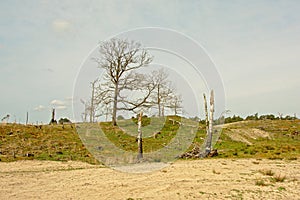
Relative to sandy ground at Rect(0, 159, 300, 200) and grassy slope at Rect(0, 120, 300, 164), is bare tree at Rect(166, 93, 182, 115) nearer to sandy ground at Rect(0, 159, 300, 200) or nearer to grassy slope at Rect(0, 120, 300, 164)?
grassy slope at Rect(0, 120, 300, 164)

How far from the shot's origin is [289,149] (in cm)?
2584

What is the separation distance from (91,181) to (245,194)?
5623mm

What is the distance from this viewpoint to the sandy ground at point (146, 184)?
9773 mm

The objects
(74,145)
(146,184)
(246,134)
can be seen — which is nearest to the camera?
(146,184)

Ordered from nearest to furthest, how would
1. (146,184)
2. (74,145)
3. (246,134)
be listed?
(146,184) < (74,145) < (246,134)

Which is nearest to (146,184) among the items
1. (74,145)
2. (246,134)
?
(74,145)

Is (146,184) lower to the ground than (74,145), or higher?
lower

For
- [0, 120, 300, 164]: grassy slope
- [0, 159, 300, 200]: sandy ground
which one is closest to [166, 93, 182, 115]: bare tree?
[0, 120, 300, 164]: grassy slope

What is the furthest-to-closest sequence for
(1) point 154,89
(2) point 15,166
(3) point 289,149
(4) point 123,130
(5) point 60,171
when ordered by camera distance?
(1) point 154,89 → (4) point 123,130 → (3) point 289,149 → (2) point 15,166 → (5) point 60,171

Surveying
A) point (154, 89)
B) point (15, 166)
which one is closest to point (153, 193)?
point (15, 166)

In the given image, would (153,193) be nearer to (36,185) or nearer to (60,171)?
(36,185)

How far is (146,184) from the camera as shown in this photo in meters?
11.4

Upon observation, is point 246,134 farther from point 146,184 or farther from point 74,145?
point 146,184

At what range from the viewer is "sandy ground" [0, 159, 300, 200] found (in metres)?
9.77
